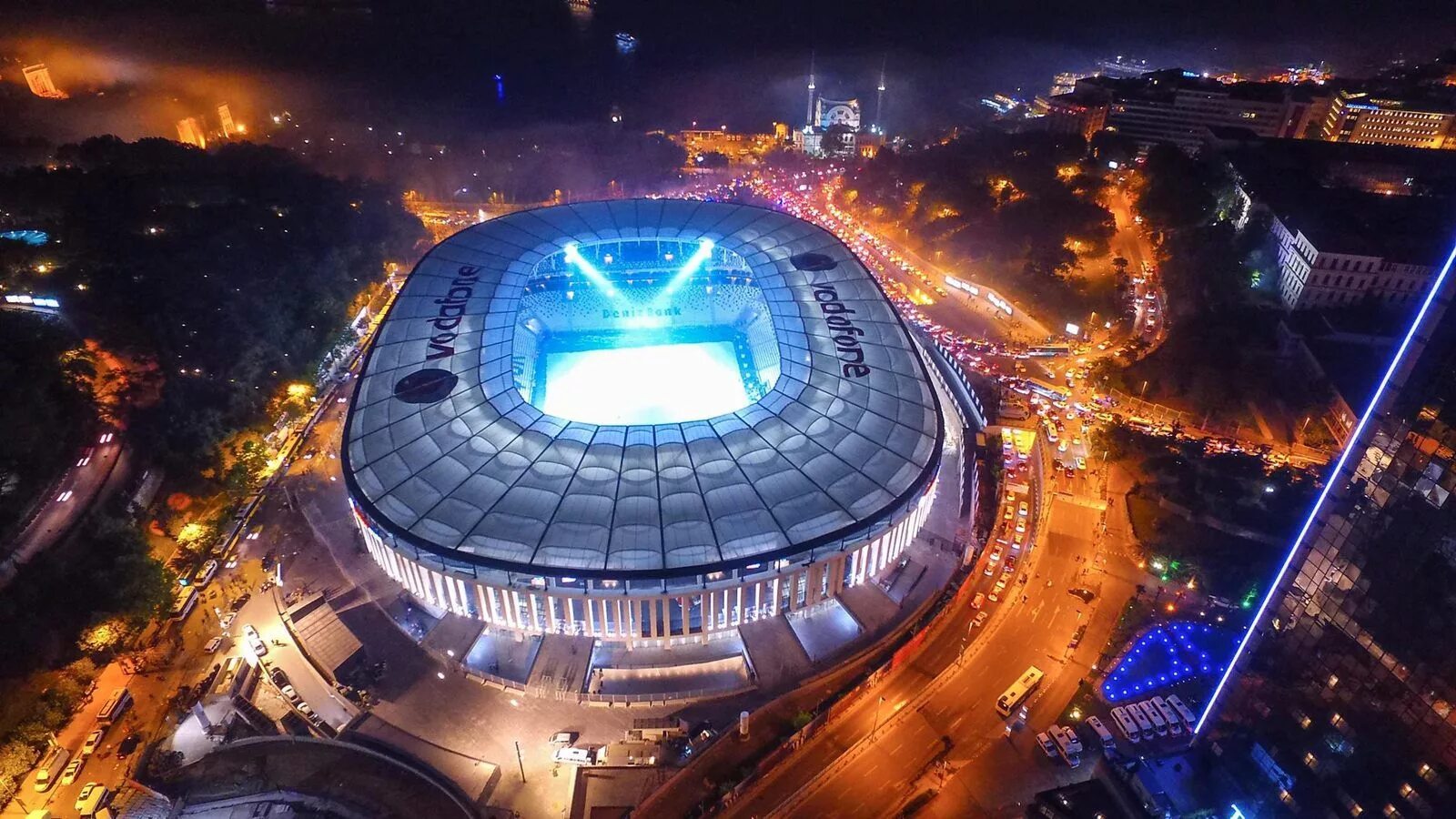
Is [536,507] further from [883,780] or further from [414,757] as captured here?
[883,780]

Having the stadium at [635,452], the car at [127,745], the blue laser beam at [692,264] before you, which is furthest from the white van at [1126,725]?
the car at [127,745]

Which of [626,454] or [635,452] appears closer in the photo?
[626,454]

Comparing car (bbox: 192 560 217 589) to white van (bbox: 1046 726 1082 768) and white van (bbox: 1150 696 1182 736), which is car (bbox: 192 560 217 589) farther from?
white van (bbox: 1150 696 1182 736)

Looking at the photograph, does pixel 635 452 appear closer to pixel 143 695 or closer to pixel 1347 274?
pixel 143 695

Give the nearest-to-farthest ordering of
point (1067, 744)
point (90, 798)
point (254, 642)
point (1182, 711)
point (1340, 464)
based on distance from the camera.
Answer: point (1340, 464) < point (90, 798) < point (1067, 744) < point (1182, 711) < point (254, 642)

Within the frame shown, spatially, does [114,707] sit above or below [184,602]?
below

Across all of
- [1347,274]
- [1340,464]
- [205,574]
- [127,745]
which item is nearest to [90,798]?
[127,745]

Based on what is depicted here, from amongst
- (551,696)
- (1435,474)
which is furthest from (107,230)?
(1435,474)

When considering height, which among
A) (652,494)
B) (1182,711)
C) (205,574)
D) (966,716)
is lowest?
(1182,711)
